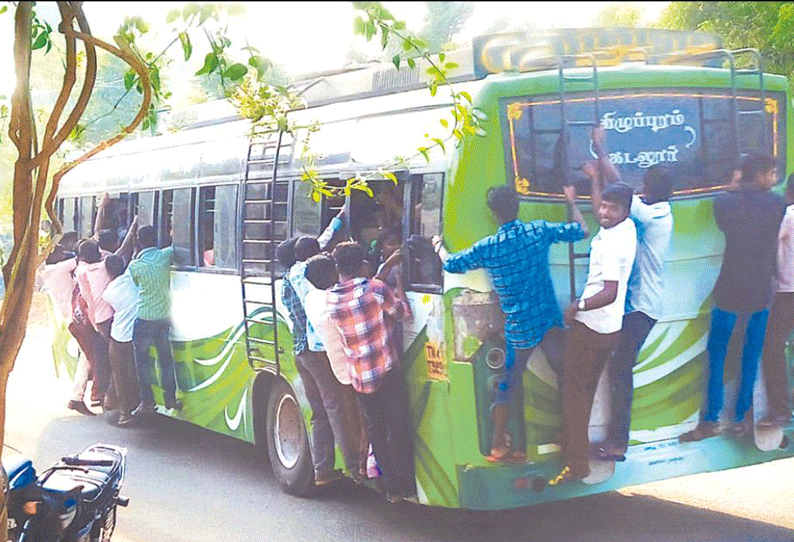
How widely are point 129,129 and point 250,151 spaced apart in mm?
4225

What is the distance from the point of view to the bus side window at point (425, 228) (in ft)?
23.9

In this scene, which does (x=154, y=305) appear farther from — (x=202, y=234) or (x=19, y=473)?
(x=19, y=473)

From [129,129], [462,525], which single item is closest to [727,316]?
[462,525]

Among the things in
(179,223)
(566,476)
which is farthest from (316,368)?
(179,223)

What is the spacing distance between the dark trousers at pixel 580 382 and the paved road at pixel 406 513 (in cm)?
97

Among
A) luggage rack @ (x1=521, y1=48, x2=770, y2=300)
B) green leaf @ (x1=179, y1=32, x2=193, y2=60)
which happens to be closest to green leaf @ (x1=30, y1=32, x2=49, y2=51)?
green leaf @ (x1=179, y1=32, x2=193, y2=60)

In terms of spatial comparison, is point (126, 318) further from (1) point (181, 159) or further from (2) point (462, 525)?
(2) point (462, 525)

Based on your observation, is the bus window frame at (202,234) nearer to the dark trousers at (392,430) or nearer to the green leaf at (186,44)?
the dark trousers at (392,430)

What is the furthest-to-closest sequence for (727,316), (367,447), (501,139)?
(367,447), (727,316), (501,139)

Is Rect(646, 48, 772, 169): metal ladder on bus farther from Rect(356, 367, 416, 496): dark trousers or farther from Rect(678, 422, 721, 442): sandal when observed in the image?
Rect(356, 367, 416, 496): dark trousers

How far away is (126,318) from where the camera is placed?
38.8 ft

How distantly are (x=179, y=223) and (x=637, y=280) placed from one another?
16.4 feet

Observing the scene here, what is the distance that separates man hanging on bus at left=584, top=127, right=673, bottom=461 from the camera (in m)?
7.30

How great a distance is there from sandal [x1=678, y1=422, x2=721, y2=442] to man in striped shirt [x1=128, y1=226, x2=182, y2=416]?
16.6 ft
